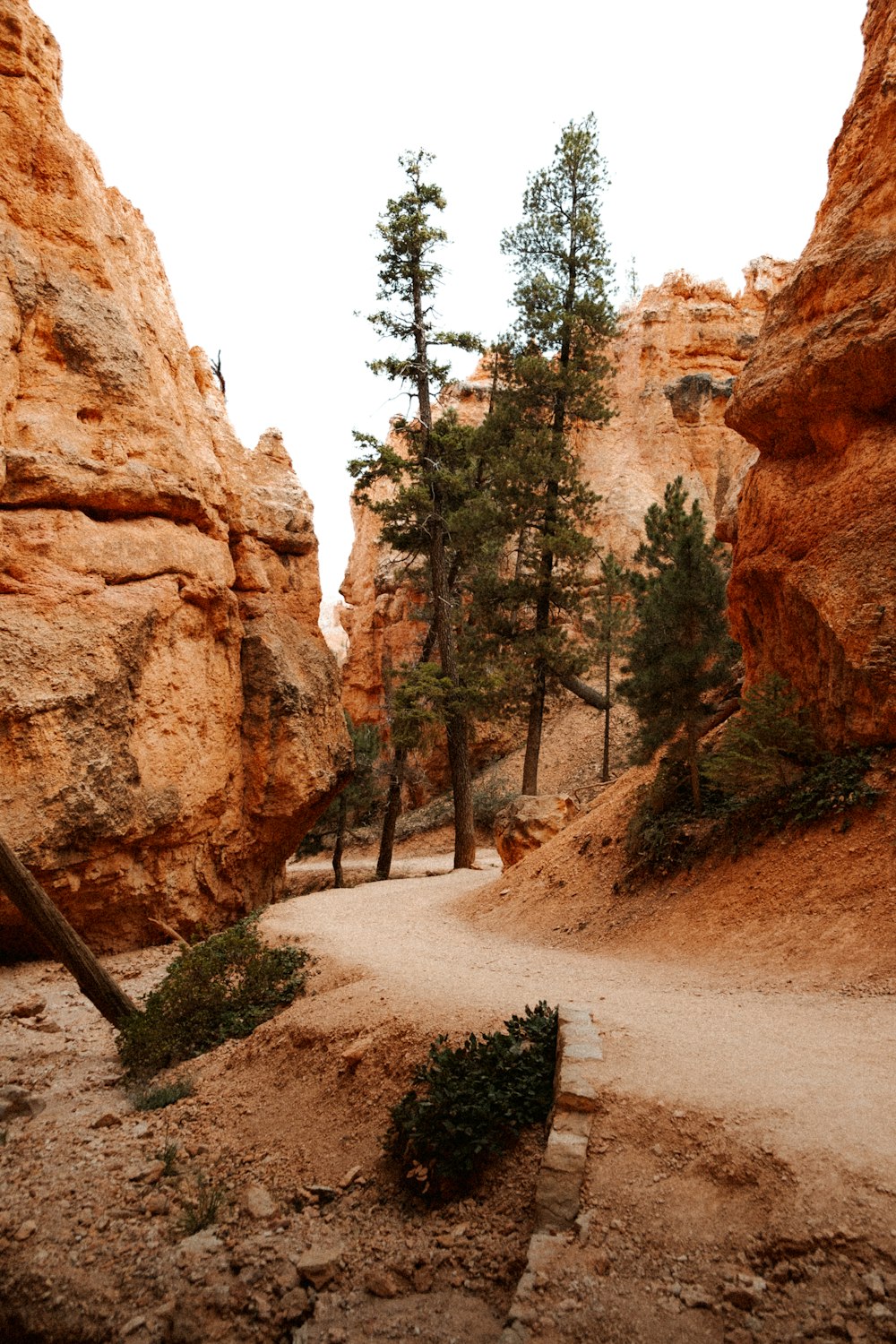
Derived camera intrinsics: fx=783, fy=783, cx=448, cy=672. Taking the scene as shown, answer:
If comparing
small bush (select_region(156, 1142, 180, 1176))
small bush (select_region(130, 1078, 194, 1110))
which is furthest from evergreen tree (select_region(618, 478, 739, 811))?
small bush (select_region(156, 1142, 180, 1176))

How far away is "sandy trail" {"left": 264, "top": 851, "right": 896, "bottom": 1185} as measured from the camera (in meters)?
4.33

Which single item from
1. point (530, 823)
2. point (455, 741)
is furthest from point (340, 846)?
point (530, 823)

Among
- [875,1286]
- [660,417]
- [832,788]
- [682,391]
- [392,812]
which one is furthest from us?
[660,417]

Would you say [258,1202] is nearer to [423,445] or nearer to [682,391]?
[423,445]

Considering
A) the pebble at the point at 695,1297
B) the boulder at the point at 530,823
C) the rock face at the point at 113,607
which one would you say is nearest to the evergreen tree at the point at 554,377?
the boulder at the point at 530,823

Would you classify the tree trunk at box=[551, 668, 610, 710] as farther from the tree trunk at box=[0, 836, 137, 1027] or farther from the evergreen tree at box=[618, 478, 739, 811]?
the tree trunk at box=[0, 836, 137, 1027]

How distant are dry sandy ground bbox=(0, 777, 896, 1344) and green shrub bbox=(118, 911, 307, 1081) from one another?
40 centimetres

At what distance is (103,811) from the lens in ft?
37.1

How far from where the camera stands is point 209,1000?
28.2 ft

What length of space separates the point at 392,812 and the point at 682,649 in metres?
12.1

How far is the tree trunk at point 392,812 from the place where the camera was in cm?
2127

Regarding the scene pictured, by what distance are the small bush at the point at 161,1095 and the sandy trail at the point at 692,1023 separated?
1714 mm

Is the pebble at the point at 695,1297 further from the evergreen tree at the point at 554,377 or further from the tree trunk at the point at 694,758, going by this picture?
the evergreen tree at the point at 554,377

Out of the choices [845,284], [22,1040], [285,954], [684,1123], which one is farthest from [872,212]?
[22,1040]
